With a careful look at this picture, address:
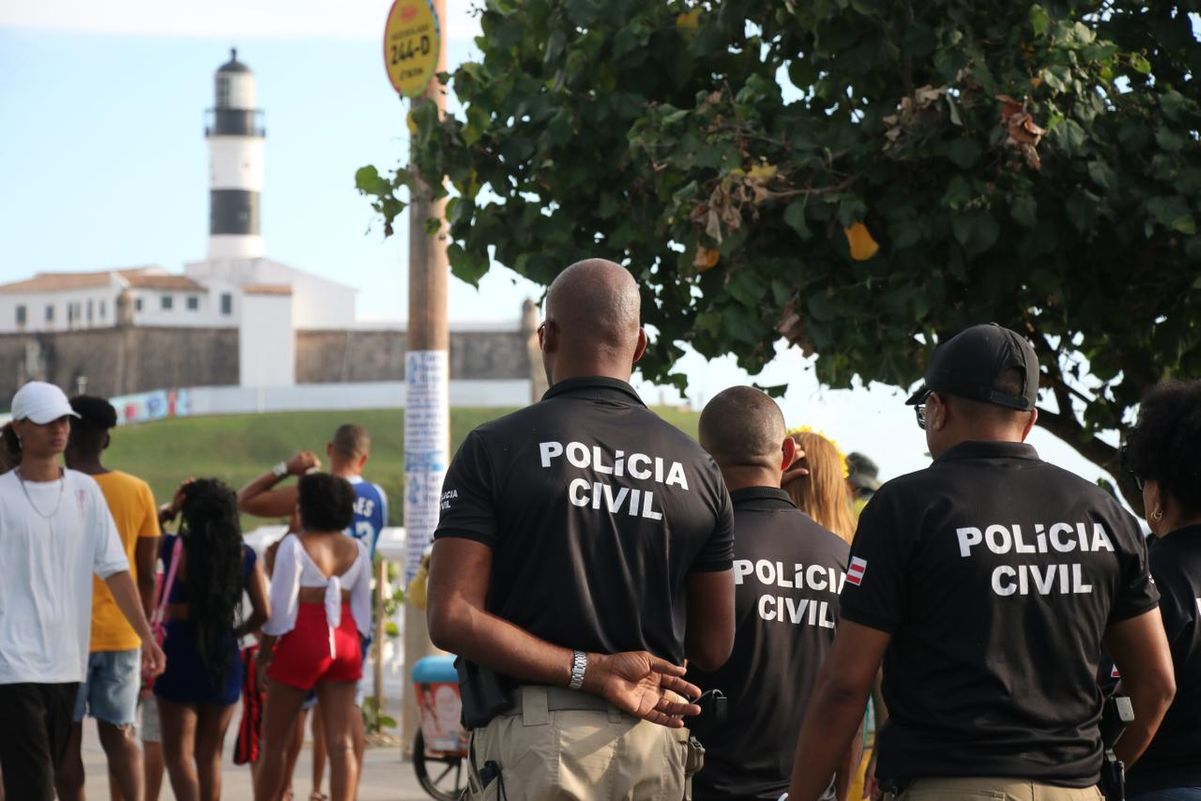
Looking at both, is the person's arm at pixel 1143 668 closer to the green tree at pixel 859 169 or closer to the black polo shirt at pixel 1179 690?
the black polo shirt at pixel 1179 690

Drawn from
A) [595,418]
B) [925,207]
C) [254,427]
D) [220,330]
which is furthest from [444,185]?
[220,330]

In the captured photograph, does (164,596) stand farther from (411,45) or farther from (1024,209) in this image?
(1024,209)

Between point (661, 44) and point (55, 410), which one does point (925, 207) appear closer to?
point (661, 44)

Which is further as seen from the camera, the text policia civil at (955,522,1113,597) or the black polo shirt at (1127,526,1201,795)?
the black polo shirt at (1127,526,1201,795)

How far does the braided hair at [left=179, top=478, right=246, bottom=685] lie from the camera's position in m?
8.48

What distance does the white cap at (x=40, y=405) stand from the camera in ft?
22.0

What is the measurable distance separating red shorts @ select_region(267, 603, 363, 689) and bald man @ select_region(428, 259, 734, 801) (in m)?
5.09

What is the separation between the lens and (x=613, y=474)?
145 inches

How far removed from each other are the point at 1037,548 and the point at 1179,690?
645mm

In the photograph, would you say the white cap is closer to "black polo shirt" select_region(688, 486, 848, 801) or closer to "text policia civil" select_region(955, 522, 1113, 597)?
"black polo shirt" select_region(688, 486, 848, 801)

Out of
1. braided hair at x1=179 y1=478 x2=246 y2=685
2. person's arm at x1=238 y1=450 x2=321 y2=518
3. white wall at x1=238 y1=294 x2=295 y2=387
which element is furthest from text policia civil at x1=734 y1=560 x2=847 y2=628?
white wall at x1=238 y1=294 x2=295 y2=387

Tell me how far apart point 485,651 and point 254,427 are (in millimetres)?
81942

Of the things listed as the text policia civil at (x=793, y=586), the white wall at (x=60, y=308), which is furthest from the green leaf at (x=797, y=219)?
the white wall at (x=60, y=308)

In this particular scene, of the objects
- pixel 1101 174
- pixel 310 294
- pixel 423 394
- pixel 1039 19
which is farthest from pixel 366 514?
pixel 310 294
